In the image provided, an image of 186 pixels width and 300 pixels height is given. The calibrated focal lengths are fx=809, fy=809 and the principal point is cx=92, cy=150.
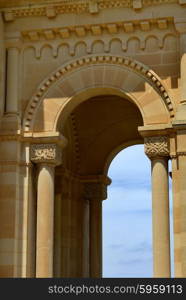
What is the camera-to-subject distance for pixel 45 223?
19.4m

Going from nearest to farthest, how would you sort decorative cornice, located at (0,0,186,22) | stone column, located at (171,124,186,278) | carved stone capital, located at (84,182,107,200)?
stone column, located at (171,124,186,278) → decorative cornice, located at (0,0,186,22) → carved stone capital, located at (84,182,107,200)

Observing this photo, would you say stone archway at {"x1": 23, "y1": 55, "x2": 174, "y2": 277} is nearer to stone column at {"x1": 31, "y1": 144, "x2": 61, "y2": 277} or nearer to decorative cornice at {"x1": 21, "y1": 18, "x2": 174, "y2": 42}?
stone column at {"x1": 31, "y1": 144, "x2": 61, "y2": 277}

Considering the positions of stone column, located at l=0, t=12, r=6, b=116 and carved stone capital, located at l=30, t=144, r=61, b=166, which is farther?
stone column, located at l=0, t=12, r=6, b=116

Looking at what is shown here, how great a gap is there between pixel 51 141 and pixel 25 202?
162cm

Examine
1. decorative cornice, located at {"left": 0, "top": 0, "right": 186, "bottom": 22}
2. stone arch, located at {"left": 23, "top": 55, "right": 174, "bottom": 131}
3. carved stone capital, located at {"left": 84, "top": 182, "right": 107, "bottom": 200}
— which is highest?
decorative cornice, located at {"left": 0, "top": 0, "right": 186, "bottom": 22}

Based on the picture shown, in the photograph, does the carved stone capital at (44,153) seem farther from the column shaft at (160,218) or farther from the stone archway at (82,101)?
the column shaft at (160,218)

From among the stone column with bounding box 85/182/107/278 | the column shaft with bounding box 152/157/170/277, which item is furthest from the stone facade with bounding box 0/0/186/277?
the stone column with bounding box 85/182/107/278

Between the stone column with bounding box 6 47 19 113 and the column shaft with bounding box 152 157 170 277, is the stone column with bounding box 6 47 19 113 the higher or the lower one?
the higher one

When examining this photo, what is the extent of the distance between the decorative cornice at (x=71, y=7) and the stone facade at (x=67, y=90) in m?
0.02

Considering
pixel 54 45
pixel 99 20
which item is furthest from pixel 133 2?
pixel 54 45

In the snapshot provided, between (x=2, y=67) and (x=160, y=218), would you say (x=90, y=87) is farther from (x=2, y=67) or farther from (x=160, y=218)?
(x=160, y=218)

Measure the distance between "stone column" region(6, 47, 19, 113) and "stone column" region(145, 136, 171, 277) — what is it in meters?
3.43

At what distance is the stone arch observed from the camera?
19500 millimetres

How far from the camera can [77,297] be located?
612 inches
